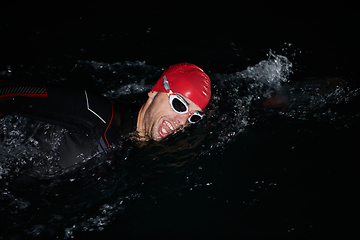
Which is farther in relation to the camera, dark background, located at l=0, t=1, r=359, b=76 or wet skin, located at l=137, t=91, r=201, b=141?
dark background, located at l=0, t=1, r=359, b=76

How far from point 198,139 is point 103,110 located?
1.51 meters

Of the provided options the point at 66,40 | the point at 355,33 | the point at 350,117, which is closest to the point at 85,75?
the point at 66,40

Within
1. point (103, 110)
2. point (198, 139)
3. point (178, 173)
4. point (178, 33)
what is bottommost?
point (178, 173)

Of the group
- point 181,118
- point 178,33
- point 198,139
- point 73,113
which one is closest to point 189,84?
point 181,118

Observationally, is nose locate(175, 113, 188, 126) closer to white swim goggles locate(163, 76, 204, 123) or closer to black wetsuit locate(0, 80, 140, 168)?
white swim goggles locate(163, 76, 204, 123)

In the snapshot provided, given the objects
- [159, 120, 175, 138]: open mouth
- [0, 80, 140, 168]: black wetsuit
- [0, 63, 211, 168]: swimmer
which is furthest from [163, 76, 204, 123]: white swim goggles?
[0, 80, 140, 168]: black wetsuit

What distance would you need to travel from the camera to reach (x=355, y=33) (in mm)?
6934

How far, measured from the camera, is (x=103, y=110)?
311cm

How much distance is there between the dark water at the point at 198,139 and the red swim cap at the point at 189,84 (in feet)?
2.47

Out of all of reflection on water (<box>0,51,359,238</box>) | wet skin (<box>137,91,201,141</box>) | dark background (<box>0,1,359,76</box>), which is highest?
dark background (<box>0,1,359,76</box>)

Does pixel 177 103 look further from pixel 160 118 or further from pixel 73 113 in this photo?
pixel 73 113

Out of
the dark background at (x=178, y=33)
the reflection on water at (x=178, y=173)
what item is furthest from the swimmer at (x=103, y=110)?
the dark background at (x=178, y=33)

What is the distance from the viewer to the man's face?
348cm

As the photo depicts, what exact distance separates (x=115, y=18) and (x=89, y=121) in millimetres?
4701
